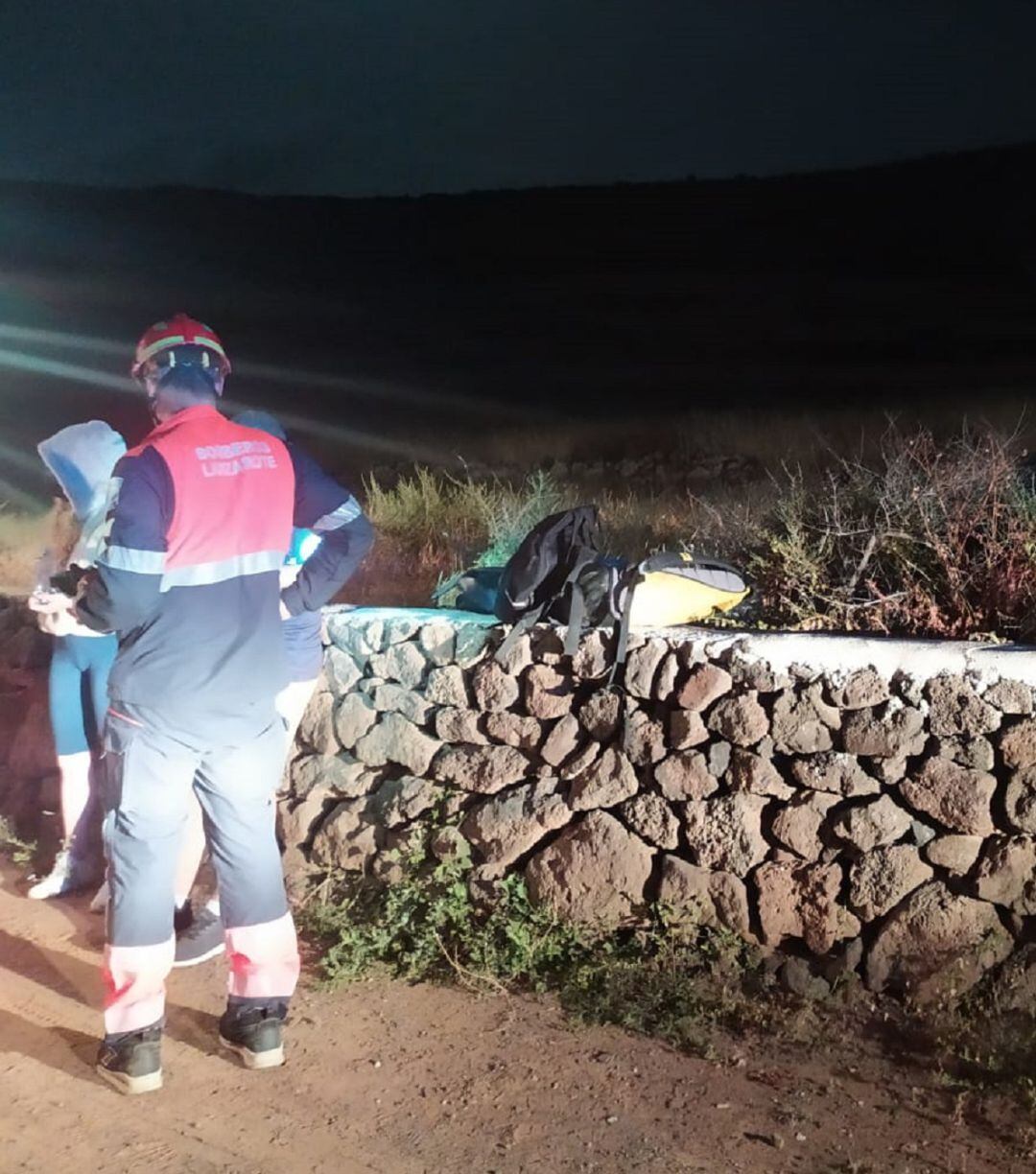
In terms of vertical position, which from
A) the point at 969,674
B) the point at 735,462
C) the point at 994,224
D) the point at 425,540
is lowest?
the point at 969,674

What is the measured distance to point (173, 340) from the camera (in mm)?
3629

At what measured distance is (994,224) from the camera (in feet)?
114

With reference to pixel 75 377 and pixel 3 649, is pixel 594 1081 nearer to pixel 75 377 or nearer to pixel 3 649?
pixel 3 649

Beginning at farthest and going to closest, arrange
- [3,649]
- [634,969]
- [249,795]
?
[3,649] → [634,969] → [249,795]

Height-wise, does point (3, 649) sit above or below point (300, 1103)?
above

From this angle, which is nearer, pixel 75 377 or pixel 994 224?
pixel 75 377

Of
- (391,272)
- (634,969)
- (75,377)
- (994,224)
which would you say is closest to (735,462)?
(634,969)

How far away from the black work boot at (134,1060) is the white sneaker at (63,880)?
1.66m

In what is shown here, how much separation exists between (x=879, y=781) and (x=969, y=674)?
488 millimetres

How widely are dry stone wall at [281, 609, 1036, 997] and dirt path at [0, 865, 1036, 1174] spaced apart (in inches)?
20.2

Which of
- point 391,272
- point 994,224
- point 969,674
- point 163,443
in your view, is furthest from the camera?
point 391,272

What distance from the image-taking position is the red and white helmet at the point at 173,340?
3.62 m

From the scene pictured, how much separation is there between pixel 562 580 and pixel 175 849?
1.79 meters

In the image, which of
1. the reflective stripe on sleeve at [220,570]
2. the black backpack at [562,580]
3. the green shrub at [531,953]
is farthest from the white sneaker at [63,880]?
the reflective stripe on sleeve at [220,570]
